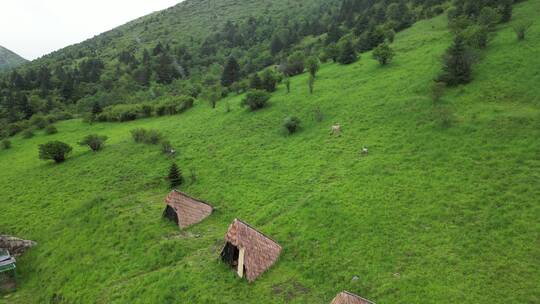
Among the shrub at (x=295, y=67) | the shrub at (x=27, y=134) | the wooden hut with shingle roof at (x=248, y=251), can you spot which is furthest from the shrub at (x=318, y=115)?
the shrub at (x=27, y=134)

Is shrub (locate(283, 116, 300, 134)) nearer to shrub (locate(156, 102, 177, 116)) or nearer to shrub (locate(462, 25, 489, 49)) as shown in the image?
shrub (locate(462, 25, 489, 49))

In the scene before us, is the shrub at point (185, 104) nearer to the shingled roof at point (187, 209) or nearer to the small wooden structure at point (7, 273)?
the shingled roof at point (187, 209)

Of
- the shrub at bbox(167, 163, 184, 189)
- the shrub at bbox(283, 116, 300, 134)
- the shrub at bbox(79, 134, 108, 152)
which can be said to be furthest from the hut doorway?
the shrub at bbox(79, 134, 108, 152)

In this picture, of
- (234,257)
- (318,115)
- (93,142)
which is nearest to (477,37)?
(318,115)

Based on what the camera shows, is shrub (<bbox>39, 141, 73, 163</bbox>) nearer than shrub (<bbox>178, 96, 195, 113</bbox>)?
Yes

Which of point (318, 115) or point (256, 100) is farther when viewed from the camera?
point (256, 100)

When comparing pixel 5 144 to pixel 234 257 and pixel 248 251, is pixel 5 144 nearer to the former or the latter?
pixel 234 257
